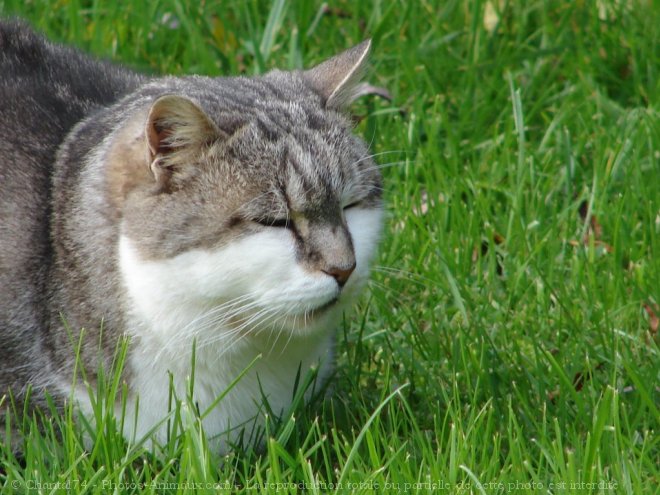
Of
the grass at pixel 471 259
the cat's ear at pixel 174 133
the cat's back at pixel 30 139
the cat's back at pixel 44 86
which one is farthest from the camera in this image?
the cat's back at pixel 44 86

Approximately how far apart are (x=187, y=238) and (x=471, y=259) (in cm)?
140

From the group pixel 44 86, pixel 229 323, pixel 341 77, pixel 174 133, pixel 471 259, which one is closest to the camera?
pixel 174 133

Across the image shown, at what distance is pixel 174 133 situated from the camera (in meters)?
2.52

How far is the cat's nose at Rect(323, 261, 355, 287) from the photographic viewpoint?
251 centimetres

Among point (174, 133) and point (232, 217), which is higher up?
point (174, 133)

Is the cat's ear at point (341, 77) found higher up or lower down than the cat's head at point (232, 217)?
higher up

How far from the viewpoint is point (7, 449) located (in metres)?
2.71

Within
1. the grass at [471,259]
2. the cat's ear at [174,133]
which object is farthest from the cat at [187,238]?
the grass at [471,259]

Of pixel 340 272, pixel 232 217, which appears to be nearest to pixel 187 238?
pixel 232 217

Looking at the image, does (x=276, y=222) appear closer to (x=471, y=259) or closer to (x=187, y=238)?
(x=187, y=238)

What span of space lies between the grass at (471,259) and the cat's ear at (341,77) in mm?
635

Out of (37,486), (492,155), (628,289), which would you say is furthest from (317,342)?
(492,155)

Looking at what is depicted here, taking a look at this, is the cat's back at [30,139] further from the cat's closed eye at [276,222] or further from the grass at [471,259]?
the cat's closed eye at [276,222]

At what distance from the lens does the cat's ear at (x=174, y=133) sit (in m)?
2.46
